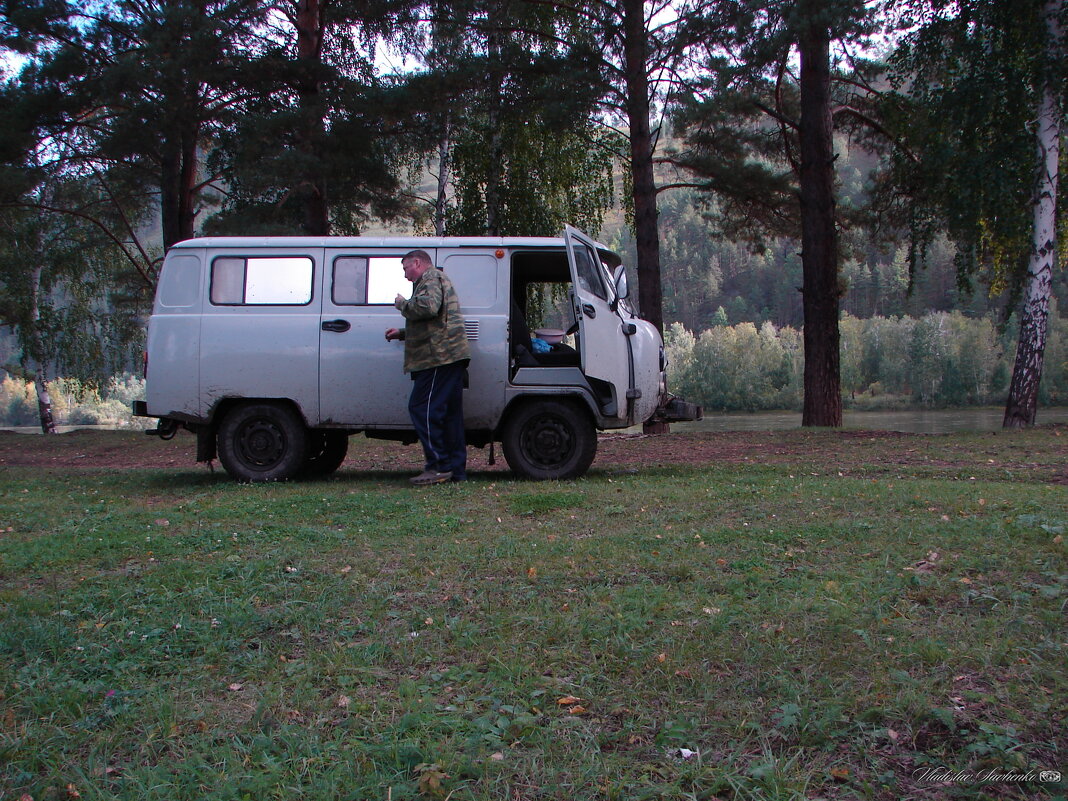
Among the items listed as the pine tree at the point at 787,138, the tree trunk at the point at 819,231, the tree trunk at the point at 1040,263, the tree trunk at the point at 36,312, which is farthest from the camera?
the tree trunk at the point at 36,312

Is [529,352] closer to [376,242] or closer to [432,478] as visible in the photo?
[432,478]

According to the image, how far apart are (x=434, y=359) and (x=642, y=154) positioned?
34.7 feet

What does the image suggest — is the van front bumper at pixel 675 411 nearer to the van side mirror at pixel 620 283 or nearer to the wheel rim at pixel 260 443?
the van side mirror at pixel 620 283

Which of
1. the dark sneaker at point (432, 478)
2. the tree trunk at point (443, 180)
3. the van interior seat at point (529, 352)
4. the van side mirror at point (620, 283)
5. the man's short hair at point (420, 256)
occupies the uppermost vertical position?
the tree trunk at point (443, 180)

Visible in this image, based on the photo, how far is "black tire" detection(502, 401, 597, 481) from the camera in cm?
946

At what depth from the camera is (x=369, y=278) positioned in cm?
951

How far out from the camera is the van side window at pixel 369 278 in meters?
9.48

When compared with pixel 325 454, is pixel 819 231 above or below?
above

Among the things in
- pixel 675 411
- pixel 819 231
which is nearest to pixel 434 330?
pixel 675 411

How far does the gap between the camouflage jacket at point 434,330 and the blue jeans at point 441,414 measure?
0.12 metres

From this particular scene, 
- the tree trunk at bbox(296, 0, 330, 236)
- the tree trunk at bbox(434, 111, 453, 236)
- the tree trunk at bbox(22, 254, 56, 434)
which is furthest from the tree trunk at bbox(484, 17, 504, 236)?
the tree trunk at bbox(22, 254, 56, 434)

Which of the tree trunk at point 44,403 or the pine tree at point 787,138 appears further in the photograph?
the tree trunk at point 44,403

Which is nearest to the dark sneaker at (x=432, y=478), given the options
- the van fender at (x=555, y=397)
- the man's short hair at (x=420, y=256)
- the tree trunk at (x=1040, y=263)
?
the van fender at (x=555, y=397)

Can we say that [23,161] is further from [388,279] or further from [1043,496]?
[1043,496]
